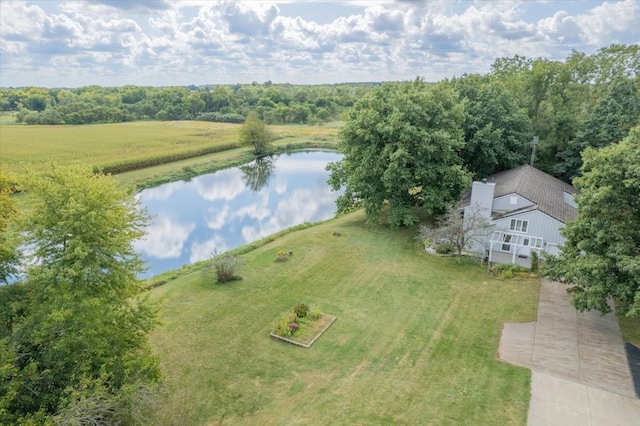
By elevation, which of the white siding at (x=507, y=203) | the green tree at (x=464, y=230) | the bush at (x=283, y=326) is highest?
the white siding at (x=507, y=203)

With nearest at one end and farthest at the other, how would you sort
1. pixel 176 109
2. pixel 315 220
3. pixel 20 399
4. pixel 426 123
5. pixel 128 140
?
1. pixel 20 399
2. pixel 426 123
3. pixel 315 220
4. pixel 128 140
5. pixel 176 109

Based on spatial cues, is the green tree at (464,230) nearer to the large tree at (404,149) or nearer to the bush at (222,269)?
the large tree at (404,149)

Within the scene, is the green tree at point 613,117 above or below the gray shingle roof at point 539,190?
above

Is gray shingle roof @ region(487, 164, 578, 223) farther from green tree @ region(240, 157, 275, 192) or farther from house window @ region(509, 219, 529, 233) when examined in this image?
green tree @ region(240, 157, 275, 192)

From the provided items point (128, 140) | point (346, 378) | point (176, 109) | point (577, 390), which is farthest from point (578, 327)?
point (176, 109)

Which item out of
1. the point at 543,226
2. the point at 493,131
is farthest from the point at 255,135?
the point at 543,226

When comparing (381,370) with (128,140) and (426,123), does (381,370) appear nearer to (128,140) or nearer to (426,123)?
(426,123)

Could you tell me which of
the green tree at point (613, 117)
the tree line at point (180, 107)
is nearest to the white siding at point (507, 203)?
the green tree at point (613, 117)
